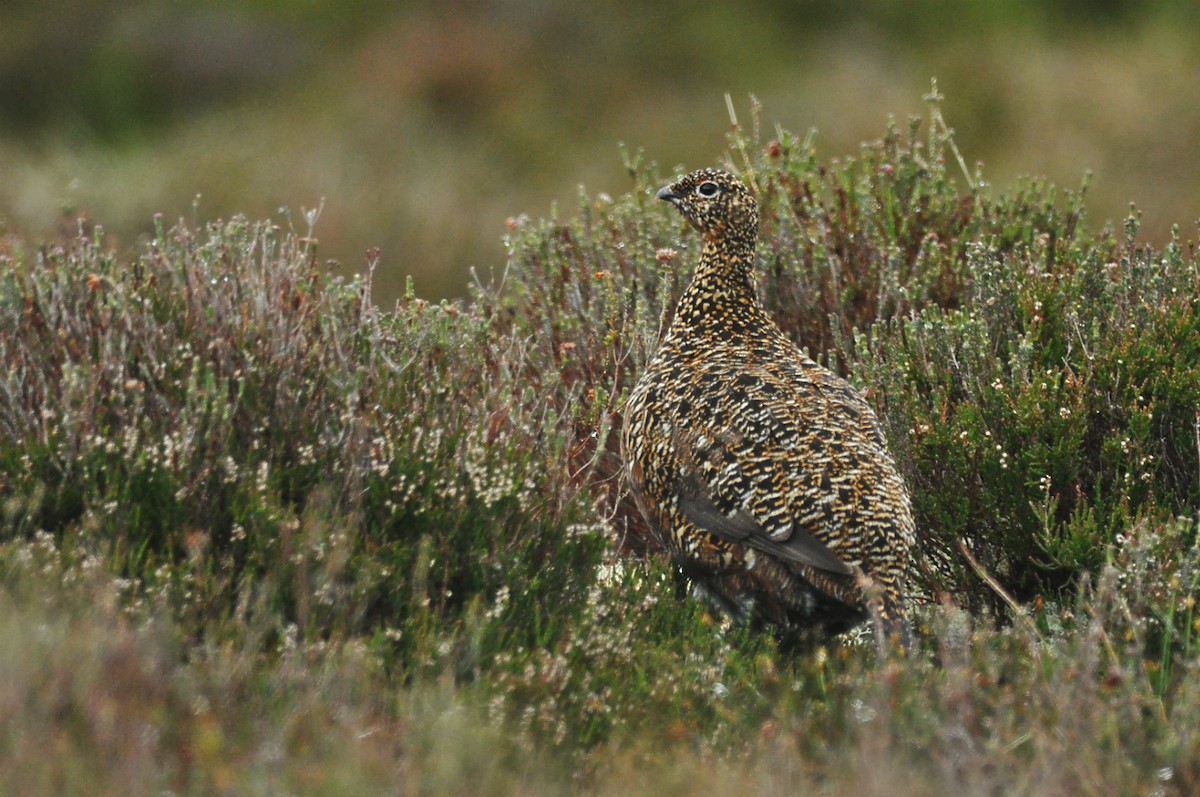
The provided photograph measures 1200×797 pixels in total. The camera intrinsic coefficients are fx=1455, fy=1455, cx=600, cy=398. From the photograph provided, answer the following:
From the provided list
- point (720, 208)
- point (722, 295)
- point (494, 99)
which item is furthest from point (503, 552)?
point (494, 99)

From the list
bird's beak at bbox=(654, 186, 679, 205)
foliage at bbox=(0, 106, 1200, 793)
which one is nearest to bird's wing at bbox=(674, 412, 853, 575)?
foliage at bbox=(0, 106, 1200, 793)

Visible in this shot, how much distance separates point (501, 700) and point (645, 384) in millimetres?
1576

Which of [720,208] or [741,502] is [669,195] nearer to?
[720,208]

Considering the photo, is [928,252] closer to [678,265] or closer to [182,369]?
[678,265]

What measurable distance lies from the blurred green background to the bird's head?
9.17 m

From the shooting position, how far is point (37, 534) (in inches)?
133

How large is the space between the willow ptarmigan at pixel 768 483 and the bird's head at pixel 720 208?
0.38m

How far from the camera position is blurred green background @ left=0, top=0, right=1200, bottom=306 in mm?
14969

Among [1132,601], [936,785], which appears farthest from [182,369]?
[1132,601]

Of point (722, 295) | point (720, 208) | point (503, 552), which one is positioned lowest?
point (503, 552)

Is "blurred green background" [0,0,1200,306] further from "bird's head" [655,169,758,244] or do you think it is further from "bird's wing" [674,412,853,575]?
"bird's wing" [674,412,853,575]

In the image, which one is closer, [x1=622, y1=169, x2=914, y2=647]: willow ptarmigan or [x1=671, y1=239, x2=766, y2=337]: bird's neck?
[x1=622, y1=169, x2=914, y2=647]: willow ptarmigan

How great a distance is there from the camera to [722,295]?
4.73 m

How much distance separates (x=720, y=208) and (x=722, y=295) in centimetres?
32
